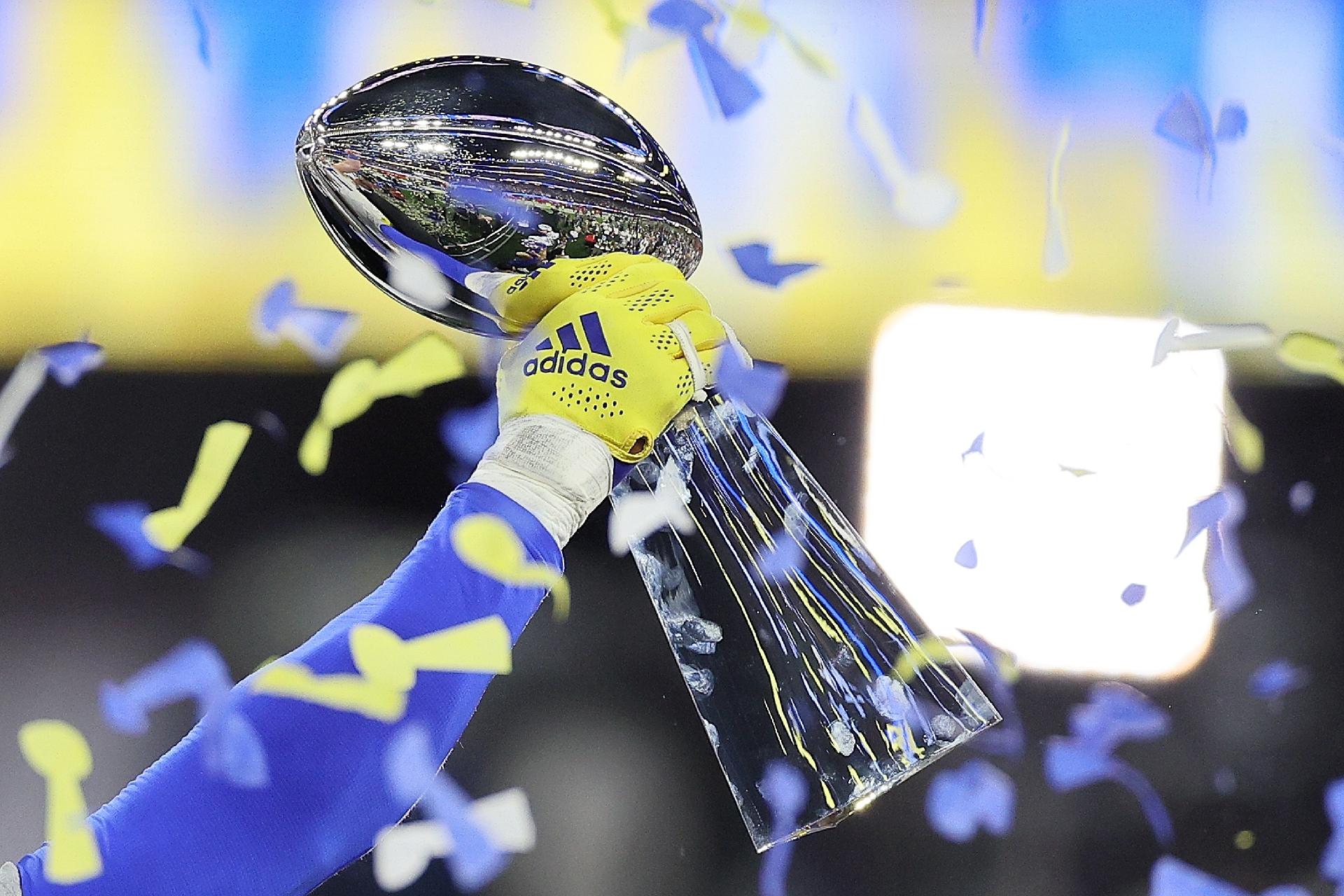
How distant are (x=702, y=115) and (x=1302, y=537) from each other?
2.50ft

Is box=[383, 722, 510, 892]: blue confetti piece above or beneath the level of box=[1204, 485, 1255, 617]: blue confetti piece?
beneath

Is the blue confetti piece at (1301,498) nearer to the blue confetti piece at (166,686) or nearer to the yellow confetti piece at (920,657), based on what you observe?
the yellow confetti piece at (920,657)

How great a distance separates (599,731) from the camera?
3.92 feet

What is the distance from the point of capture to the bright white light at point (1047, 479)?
1.26m

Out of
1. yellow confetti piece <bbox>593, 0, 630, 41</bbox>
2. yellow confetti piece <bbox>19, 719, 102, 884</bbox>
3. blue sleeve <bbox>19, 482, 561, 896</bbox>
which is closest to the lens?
blue sleeve <bbox>19, 482, 561, 896</bbox>

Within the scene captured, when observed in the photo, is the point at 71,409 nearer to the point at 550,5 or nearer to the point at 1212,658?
the point at 550,5

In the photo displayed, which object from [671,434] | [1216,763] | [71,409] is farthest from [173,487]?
[1216,763]

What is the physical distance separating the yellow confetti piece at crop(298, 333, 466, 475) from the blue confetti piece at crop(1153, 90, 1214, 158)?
82 cm

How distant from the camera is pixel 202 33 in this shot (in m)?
1.31

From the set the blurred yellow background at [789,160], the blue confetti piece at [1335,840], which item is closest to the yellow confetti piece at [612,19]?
the blurred yellow background at [789,160]

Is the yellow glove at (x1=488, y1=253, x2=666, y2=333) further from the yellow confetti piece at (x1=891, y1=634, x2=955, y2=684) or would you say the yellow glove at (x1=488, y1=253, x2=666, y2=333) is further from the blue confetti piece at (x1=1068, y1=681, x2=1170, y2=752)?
the blue confetti piece at (x1=1068, y1=681, x2=1170, y2=752)

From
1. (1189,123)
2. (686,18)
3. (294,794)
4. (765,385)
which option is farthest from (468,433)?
(1189,123)

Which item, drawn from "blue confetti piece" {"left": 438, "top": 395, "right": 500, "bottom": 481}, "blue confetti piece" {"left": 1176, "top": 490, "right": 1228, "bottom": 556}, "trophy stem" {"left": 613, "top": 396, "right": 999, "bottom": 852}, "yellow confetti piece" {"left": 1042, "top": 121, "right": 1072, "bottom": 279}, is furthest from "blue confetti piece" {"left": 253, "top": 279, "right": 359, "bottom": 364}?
"blue confetti piece" {"left": 1176, "top": 490, "right": 1228, "bottom": 556}

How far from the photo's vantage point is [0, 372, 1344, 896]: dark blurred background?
1172mm
